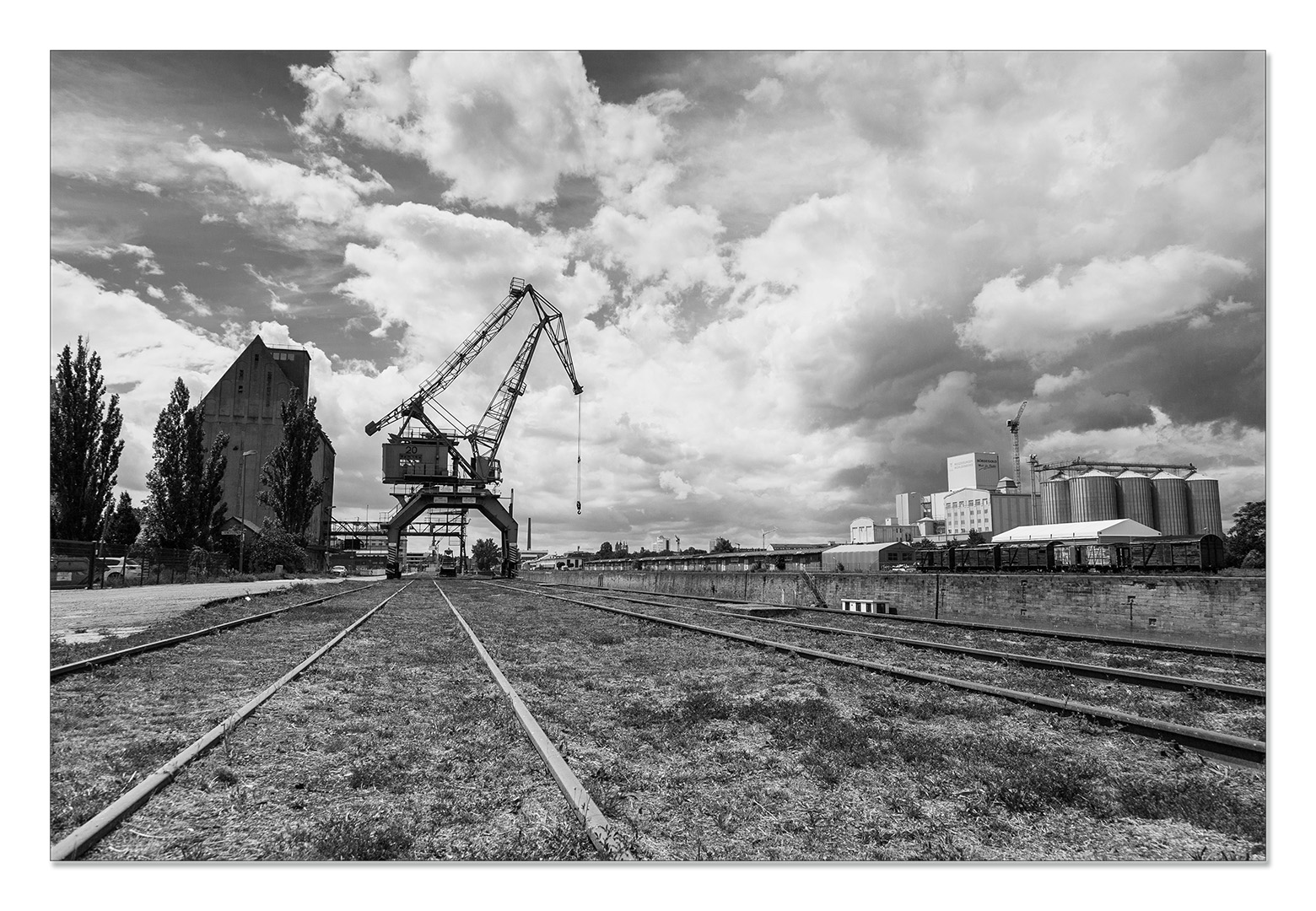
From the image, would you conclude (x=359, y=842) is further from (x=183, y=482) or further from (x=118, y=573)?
(x=118, y=573)

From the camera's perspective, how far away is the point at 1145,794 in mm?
4570

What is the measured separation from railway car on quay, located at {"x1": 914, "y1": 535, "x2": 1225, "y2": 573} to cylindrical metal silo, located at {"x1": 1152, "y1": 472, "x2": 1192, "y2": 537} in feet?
83.8

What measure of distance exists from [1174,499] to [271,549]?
175 feet

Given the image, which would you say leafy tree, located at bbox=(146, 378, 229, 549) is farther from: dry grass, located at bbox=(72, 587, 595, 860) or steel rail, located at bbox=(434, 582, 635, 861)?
steel rail, located at bbox=(434, 582, 635, 861)

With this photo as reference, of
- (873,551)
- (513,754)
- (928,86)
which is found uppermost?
(928,86)

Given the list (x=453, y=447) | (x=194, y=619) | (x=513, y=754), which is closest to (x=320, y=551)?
(x=453, y=447)

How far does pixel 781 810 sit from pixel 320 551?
7679 cm

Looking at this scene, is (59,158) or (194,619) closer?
(59,158)

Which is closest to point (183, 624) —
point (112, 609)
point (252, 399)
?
point (252, 399)

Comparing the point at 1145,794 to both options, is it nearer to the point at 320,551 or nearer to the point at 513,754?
the point at 513,754

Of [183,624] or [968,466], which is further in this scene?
[183,624]

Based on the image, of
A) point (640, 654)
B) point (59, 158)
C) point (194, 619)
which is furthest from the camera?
point (194, 619)

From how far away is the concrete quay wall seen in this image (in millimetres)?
15844

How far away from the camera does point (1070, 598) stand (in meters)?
19.9
